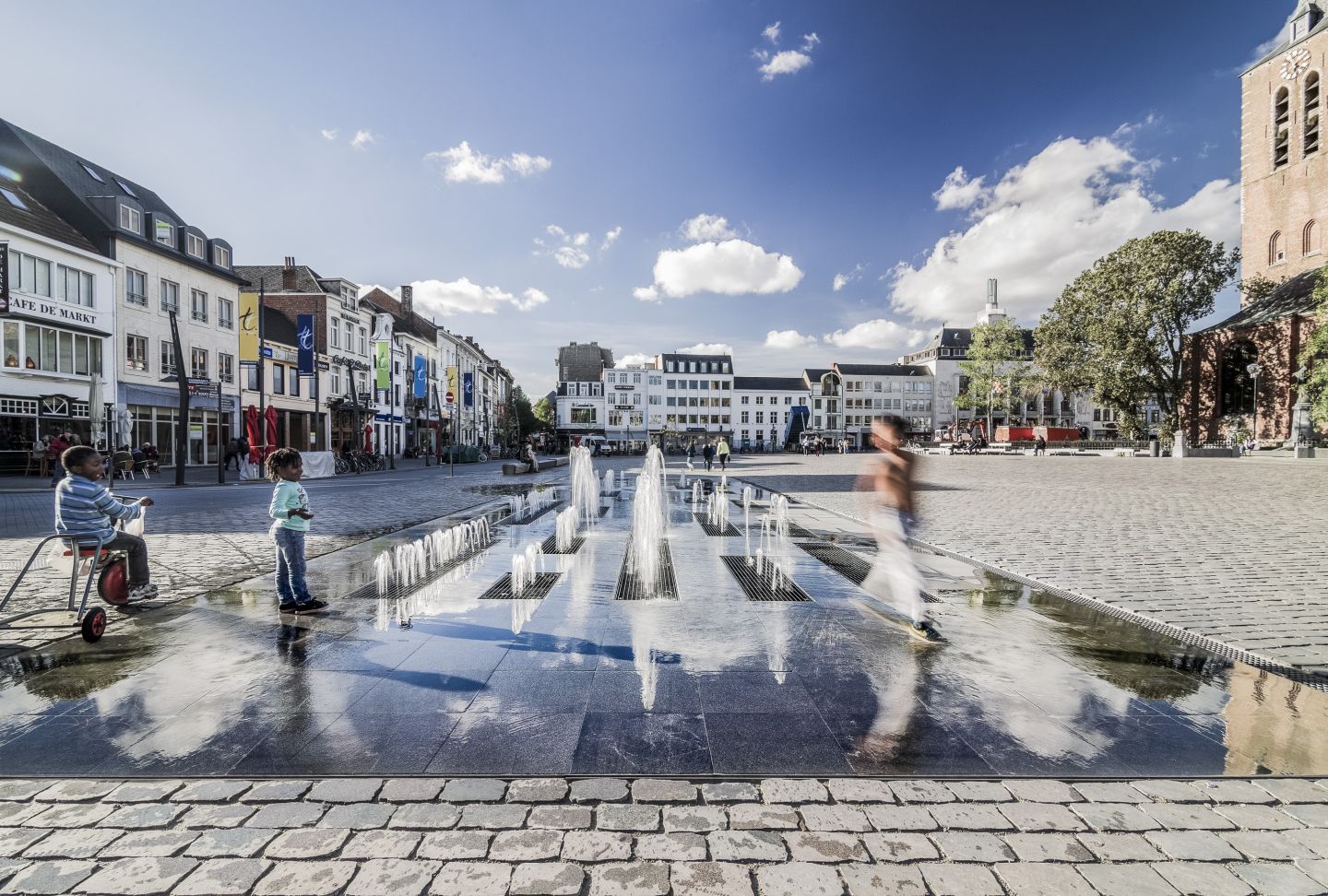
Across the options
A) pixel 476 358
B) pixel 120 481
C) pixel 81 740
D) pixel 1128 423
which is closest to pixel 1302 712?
pixel 81 740

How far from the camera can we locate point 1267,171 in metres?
47.4

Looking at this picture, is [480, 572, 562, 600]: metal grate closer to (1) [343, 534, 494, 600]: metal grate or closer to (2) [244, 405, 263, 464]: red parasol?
(1) [343, 534, 494, 600]: metal grate

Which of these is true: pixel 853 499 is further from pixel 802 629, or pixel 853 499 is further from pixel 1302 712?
pixel 1302 712

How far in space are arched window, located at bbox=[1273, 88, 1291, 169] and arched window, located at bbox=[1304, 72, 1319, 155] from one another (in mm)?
1254

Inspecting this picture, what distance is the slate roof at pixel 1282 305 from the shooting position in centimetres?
4150

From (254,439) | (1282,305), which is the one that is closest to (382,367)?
(254,439)

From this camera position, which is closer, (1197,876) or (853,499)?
(1197,876)

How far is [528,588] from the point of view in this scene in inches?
279

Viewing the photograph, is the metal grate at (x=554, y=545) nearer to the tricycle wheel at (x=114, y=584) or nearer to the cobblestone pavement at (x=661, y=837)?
the tricycle wheel at (x=114, y=584)

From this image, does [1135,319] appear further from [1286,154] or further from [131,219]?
[131,219]

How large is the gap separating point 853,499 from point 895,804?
1516 centimetres

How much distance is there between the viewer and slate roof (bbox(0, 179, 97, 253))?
25153 mm

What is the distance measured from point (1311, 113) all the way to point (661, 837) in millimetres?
62804

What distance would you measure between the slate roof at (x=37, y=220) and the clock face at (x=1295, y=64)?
68.7 meters
